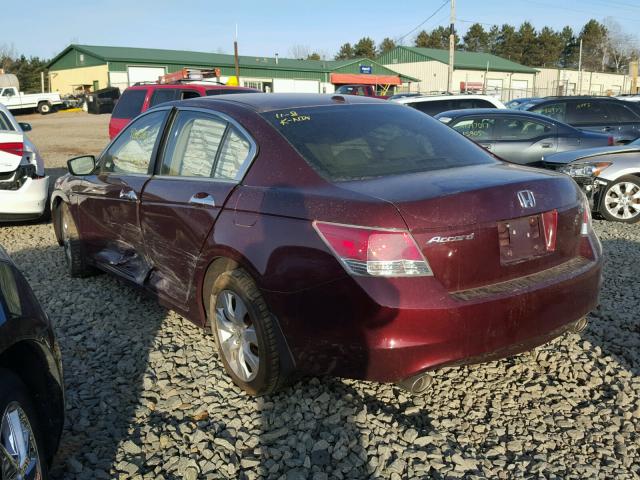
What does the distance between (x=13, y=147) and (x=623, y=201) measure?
7.88 metres

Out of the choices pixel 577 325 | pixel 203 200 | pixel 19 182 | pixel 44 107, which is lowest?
pixel 577 325

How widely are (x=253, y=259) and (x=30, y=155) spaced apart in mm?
6170

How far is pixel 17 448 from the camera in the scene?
2.12 m

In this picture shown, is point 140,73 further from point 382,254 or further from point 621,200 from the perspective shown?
point 382,254

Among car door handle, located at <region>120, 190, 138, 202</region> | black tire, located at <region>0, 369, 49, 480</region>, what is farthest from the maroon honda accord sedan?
black tire, located at <region>0, 369, 49, 480</region>

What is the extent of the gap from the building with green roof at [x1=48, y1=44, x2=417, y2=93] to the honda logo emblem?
49.1 meters

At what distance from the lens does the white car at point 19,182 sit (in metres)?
7.61

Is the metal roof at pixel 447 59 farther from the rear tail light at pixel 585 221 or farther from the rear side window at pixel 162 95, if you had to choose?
the rear tail light at pixel 585 221

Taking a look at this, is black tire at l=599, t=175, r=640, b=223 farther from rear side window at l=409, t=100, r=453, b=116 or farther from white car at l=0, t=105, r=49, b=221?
white car at l=0, t=105, r=49, b=221

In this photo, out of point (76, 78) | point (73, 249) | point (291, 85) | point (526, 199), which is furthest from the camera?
point (291, 85)

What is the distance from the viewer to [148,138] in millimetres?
4453

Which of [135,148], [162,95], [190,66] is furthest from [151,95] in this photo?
[190,66]

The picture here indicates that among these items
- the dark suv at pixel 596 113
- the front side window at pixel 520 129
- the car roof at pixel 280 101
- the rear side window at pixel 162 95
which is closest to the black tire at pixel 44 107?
the rear side window at pixel 162 95

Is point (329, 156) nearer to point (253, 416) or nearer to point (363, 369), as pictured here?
point (363, 369)
